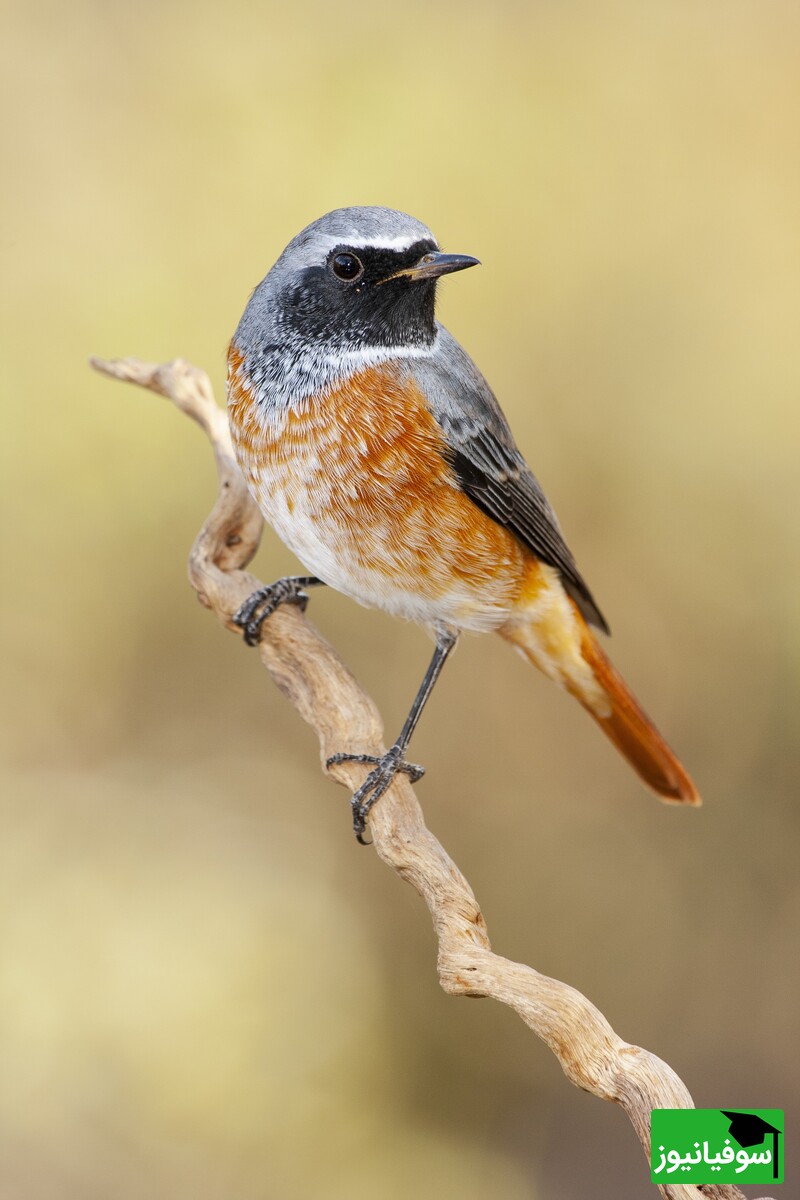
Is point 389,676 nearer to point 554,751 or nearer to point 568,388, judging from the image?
point 554,751

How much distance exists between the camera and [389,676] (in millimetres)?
5430

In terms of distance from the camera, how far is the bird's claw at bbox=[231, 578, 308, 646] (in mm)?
4230

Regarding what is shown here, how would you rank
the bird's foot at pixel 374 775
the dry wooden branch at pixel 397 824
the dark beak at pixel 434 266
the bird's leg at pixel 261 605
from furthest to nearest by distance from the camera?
the bird's leg at pixel 261 605 → the bird's foot at pixel 374 775 → the dark beak at pixel 434 266 → the dry wooden branch at pixel 397 824

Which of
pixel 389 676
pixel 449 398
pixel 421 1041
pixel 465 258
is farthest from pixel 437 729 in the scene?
pixel 465 258

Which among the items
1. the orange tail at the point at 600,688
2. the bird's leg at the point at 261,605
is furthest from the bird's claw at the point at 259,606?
the orange tail at the point at 600,688

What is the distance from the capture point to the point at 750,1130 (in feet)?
9.89

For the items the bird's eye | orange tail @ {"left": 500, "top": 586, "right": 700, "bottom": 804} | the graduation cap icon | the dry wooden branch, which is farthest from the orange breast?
the graduation cap icon

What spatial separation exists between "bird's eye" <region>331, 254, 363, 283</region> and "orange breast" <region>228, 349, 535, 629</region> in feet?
0.86

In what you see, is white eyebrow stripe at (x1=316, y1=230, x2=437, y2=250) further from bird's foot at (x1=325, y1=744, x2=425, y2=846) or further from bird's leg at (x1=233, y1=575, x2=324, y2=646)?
bird's foot at (x1=325, y1=744, x2=425, y2=846)

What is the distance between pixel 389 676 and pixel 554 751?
78cm

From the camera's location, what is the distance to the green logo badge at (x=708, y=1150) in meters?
2.65

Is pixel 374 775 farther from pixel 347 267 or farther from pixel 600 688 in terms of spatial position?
pixel 347 267

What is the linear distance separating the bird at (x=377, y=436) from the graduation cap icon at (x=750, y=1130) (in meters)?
1.27

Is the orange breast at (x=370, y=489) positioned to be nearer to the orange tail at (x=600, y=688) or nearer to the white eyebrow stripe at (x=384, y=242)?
the white eyebrow stripe at (x=384, y=242)
